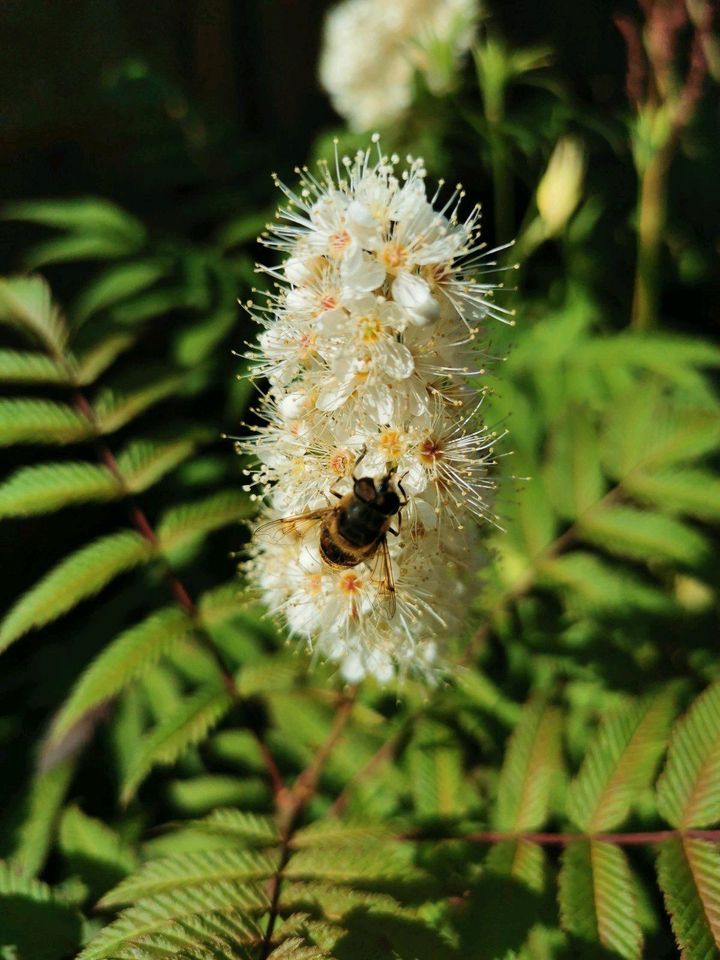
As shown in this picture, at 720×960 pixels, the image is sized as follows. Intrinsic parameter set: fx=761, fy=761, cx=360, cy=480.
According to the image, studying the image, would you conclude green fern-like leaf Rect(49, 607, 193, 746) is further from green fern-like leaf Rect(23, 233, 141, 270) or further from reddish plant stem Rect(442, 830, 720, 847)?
green fern-like leaf Rect(23, 233, 141, 270)

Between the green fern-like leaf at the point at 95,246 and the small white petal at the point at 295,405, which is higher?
the green fern-like leaf at the point at 95,246

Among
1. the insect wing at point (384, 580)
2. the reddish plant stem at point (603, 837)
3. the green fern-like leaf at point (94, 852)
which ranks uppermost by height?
the insect wing at point (384, 580)

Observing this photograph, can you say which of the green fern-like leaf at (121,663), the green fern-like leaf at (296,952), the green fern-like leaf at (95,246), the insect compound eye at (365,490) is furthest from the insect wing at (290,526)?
the green fern-like leaf at (95,246)

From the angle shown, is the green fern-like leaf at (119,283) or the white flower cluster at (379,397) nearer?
the white flower cluster at (379,397)

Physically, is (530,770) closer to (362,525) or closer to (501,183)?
(362,525)

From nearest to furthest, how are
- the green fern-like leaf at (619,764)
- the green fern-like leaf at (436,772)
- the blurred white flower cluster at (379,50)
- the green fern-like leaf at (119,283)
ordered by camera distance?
the green fern-like leaf at (619,764)
the green fern-like leaf at (436,772)
the green fern-like leaf at (119,283)
the blurred white flower cluster at (379,50)

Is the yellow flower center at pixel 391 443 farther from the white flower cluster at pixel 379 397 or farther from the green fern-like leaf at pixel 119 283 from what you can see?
the green fern-like leaf at pixel 119 283

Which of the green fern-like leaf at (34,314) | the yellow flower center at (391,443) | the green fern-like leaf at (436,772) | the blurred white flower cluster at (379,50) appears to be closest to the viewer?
the yellow flower center at (391,443)

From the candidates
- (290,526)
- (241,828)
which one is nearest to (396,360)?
(290,526)

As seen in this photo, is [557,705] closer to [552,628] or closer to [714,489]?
[552,628]
